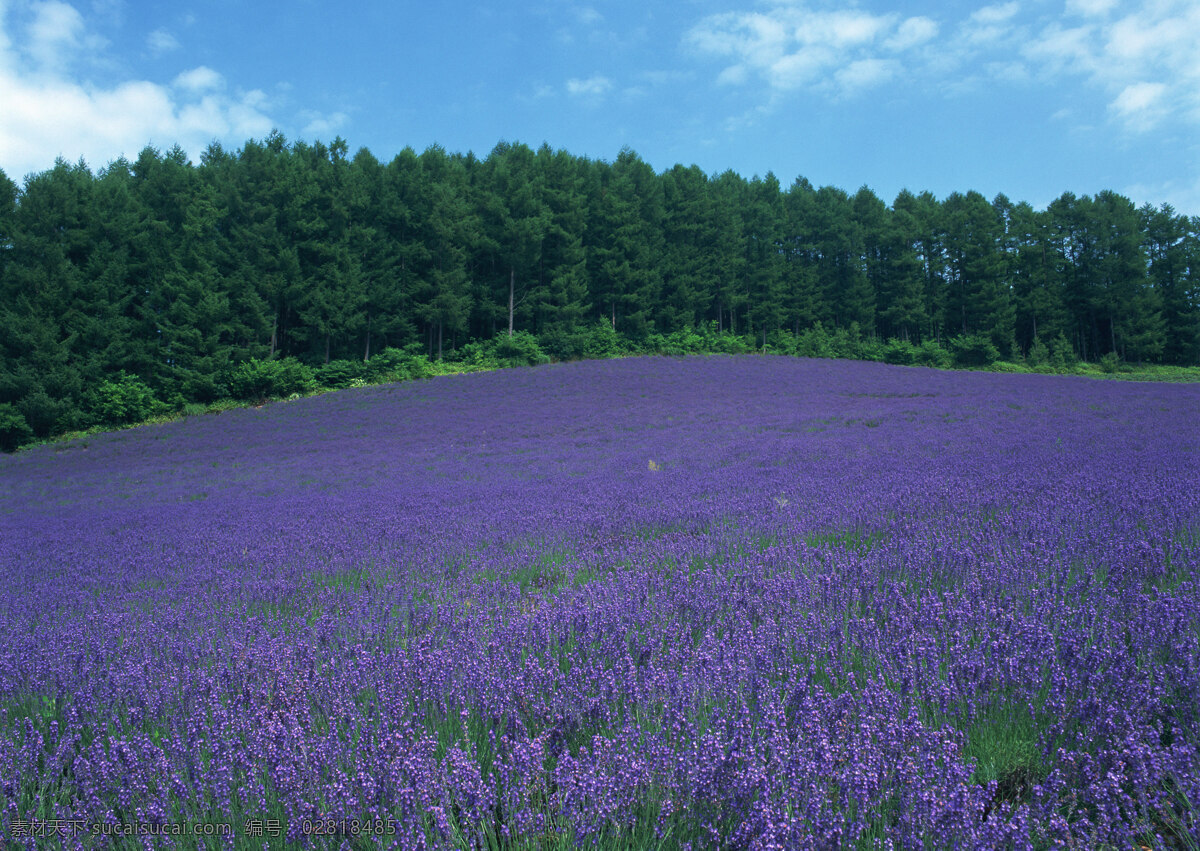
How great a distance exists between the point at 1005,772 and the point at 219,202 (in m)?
40.8

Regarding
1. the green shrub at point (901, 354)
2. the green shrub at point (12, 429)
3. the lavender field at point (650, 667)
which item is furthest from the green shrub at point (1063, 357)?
the green shrub at point (12, 429)

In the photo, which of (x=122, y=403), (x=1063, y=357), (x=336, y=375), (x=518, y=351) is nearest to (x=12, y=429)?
(x=122, y=403)

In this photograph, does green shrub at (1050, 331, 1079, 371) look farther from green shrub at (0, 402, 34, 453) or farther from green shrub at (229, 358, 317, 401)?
green shrub at (0, 402, 34, 453)

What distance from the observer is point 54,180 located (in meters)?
25.9

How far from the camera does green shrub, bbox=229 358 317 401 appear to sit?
26812 mm

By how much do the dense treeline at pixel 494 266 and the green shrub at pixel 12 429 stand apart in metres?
0.08

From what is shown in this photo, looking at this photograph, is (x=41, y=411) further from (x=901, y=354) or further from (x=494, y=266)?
(x=901, y=354)

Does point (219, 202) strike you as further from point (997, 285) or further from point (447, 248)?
point (997, 285)

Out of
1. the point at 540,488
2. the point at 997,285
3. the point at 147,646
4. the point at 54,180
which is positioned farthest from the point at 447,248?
the point at 997,285

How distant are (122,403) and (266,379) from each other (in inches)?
211

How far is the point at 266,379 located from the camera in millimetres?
27109

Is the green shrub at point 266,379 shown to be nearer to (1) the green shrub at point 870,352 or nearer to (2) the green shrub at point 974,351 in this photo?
(1) the green shrub at point 870,352

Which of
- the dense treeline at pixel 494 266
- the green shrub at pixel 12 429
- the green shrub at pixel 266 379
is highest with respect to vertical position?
the dense treeline at pixel 494 266

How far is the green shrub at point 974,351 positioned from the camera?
123 feet
